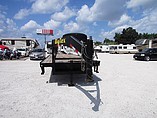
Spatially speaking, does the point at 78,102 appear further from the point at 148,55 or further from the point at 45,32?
the point at 45,32

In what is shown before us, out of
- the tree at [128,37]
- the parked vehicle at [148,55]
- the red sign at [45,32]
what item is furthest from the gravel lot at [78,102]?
the tree at [128,37]

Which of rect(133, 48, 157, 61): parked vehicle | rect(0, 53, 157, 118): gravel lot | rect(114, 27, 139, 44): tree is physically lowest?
rect(0, 53, 157, 118): gravel lot

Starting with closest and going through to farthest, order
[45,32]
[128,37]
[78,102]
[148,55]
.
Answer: [78,102] → [148,55] → [45,32] → [128,37]

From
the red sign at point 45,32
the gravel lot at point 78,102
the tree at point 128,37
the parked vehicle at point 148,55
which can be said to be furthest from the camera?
the tree at point 128,37

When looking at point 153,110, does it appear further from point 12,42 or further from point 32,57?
point 12,42

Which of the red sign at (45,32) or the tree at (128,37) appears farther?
the tree at (128,37)

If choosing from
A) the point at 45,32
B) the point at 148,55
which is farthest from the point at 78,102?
the point at 45,32

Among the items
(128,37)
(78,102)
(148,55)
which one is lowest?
(78,102)

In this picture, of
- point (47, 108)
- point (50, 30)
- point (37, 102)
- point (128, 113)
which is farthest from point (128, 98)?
point (50, 30)

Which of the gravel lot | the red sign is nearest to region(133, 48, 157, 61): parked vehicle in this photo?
the gravel lot

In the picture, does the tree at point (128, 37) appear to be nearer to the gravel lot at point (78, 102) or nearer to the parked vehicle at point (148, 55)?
the parked vehicle at point (148, 55)

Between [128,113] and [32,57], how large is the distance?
47.4 feet

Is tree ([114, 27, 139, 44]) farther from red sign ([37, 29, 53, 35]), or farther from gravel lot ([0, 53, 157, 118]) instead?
gravel lot ([0, 53, 157, 118])

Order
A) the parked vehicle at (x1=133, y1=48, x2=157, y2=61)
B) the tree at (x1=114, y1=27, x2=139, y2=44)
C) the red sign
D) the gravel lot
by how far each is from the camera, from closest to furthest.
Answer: the gravel lot < the parked vehicle at (x1=133, y1=48, x2=157, y2=61) < the red sign < the tree at (x1=114, y1=27, x2=139, y2=44)
